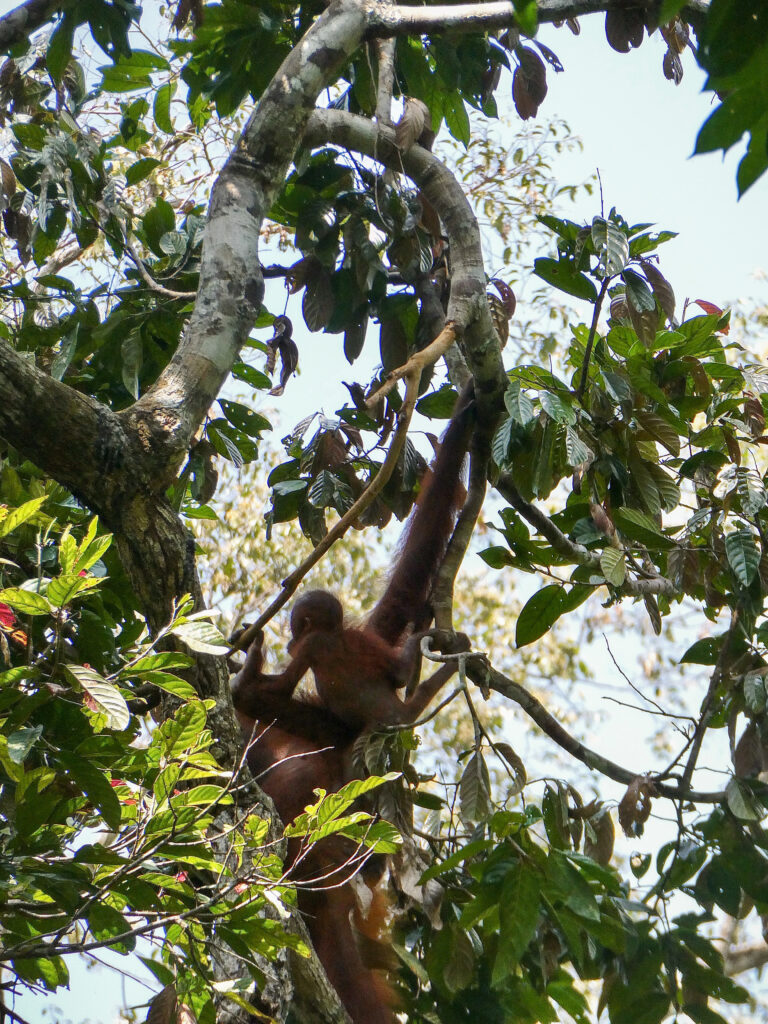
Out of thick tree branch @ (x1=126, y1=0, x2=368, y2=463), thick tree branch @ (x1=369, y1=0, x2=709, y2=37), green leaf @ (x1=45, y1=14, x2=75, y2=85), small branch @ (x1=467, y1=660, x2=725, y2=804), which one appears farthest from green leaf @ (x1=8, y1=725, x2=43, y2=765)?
green leaf @ (x1=45, y1=14, x2=75, y2=85)

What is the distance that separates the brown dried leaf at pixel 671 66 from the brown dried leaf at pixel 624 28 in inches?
11.5

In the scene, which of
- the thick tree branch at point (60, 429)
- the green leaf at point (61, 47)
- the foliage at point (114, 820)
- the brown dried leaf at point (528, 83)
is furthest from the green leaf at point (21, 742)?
the brown dried leaf at point (528, 83)

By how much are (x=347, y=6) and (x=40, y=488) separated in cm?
189

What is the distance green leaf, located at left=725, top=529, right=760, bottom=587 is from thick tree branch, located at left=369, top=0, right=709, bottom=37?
1.65 metres

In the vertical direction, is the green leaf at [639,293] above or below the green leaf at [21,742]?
above

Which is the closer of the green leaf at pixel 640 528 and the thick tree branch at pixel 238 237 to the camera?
the thick tree branch at pixel 238 237

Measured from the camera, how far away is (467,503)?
3.40 m

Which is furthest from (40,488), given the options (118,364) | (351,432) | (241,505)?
(241,505)

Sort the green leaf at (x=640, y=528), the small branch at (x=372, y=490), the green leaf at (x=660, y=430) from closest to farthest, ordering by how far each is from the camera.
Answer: the small branch at (x=372, y=490)
the green leaf at (x=640, y=528)
the green leaf at (x=660, y=430)

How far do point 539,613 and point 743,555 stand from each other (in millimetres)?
800

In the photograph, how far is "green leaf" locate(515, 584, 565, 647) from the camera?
3.36 m

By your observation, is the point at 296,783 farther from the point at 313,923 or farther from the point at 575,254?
the point at 575,254

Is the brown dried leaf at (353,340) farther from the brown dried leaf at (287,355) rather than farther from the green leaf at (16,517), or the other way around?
the green leaf at (16,517)

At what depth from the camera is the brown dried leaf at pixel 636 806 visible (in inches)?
109
